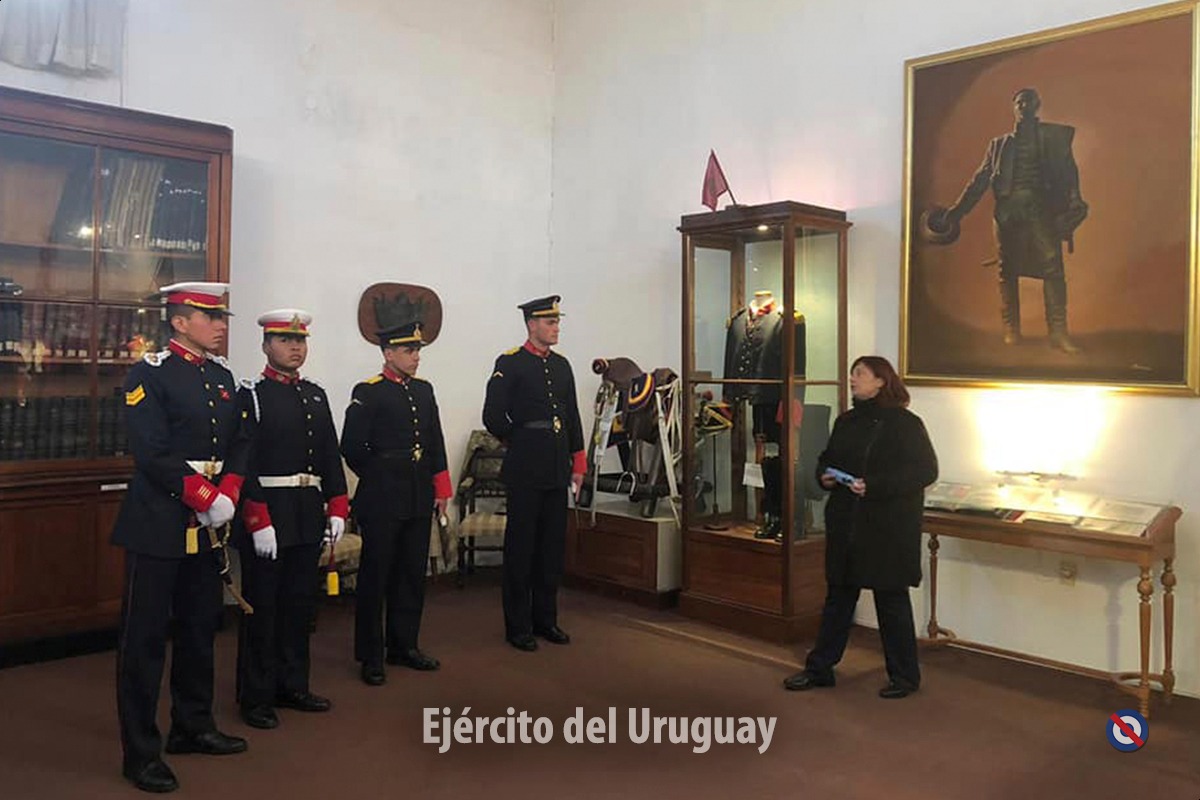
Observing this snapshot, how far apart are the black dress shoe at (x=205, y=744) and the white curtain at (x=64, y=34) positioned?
3.51 metres

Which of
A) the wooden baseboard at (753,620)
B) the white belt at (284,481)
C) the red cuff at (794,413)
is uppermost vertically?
the red cuff at (794,413)

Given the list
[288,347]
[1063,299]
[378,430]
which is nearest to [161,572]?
[288,347]

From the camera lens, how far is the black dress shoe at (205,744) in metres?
3.61

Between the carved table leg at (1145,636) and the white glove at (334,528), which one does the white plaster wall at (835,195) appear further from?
the white glove at (334,528)

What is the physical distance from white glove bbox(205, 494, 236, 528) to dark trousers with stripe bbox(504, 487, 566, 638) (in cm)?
193

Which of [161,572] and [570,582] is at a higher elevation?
[161,572]

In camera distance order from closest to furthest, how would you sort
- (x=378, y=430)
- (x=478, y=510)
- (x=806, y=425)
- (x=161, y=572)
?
(x=161, y=572), (x=378, y=430), (x=806, y=425), (x=478, y=510)

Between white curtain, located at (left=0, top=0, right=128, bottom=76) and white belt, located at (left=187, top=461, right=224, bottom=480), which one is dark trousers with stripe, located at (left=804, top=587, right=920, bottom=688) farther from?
white curtain, located at (left=0, top=0, right=128, bottom=76)

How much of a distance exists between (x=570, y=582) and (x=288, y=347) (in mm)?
2951

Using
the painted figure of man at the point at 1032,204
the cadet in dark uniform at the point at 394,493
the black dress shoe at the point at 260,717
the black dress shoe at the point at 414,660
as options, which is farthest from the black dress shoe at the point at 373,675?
the painted figure of man at the point at 1032,204

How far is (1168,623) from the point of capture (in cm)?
436

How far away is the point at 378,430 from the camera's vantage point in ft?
14.9

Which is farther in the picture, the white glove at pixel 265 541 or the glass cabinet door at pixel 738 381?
the glass cabinet door at pixel 738 381

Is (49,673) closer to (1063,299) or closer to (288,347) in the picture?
(288,347)
